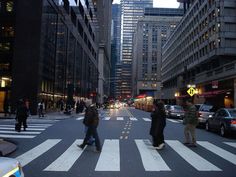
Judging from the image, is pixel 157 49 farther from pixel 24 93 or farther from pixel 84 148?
pixel 84 148

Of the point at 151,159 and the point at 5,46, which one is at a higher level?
the point at 5,46

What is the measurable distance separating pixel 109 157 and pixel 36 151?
281 cm

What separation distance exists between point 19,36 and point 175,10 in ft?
504

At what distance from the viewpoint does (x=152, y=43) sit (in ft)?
569

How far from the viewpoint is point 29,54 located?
3472 cm

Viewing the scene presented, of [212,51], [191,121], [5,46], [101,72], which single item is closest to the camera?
[191,121]

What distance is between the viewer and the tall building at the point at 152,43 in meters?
169

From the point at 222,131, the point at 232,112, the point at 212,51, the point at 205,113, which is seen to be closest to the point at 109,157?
the point at 222,131

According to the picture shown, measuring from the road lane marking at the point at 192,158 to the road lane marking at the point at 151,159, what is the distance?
82cm

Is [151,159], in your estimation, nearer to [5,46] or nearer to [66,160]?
[66,160]

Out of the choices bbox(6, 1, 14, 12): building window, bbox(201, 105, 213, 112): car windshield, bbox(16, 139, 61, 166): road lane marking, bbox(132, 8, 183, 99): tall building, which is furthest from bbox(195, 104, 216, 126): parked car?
bbox(132, 8, 183, 99): tall building

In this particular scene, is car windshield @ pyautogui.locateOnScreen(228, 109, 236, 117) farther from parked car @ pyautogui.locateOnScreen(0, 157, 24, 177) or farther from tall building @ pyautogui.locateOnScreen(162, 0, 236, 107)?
tall building @ pyautogui.locateOnScreen(162, 0, 236, 107)

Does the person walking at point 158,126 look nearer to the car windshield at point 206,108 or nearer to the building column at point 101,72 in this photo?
the car windshield at point 206,108

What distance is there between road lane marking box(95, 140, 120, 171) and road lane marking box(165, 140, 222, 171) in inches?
83.0
